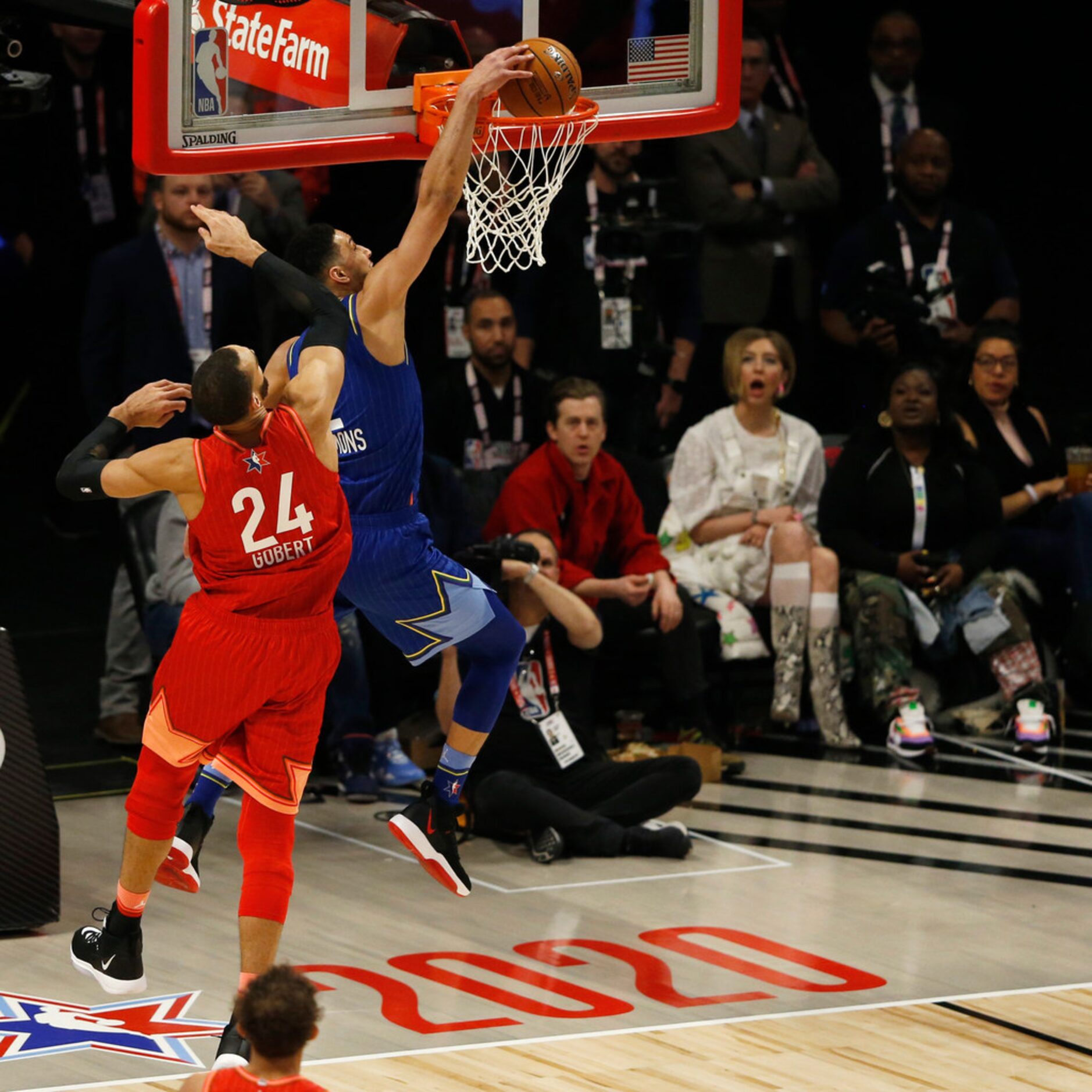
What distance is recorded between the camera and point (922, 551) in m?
9.38

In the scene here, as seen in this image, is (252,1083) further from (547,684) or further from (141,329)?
(141,329)

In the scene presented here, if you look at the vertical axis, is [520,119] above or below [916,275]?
above

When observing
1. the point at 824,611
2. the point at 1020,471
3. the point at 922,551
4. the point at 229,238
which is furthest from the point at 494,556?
the point at 1020,471

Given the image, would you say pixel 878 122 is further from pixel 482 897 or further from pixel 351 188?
pixel 482 897

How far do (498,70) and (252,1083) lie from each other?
9.71 ft

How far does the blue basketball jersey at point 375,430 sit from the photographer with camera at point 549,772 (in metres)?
1.57

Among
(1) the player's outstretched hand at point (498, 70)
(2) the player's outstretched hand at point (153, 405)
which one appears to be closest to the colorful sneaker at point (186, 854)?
(2) the player's outstretched hand at point (153, 405)

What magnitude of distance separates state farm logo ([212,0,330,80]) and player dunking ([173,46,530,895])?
1.56ft

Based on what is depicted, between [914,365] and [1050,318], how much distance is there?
11.0 feet

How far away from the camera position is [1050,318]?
12406 mm

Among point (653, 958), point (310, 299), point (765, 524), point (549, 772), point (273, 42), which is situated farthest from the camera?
point (765, 524)

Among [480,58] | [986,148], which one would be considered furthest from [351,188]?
[480,58]

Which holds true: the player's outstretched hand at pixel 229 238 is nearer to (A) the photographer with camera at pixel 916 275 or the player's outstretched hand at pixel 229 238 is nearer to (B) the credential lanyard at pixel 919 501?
(B) the credential lanyard at pixel 919 501

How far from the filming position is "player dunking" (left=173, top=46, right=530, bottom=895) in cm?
569
